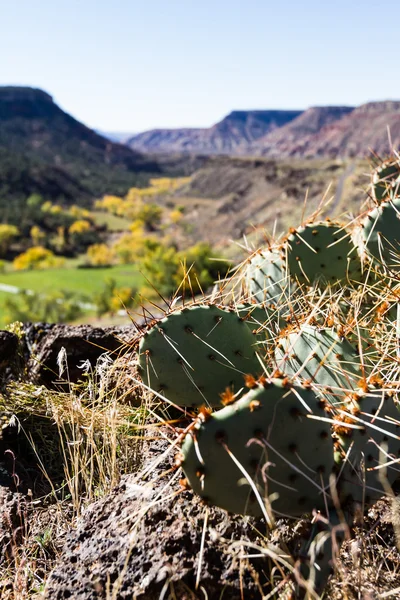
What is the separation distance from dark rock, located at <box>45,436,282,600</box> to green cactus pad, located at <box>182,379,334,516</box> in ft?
0.35

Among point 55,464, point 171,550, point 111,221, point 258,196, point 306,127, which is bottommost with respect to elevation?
point 111,221

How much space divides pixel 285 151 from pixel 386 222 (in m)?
173

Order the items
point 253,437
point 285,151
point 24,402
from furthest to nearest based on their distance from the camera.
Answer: point 285,151 < point 24,402 < point 253,437

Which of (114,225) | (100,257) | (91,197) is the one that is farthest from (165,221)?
(100,257)

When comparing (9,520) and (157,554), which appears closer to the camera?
(157,554)

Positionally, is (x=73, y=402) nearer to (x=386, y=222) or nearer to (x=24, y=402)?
(x=24, y=402)

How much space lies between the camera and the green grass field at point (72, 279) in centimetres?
4856

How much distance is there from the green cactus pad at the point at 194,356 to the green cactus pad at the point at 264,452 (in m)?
0.64

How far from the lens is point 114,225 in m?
87.9

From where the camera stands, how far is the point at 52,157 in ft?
391

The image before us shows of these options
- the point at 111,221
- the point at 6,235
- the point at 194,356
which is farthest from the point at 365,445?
the point at 111,221

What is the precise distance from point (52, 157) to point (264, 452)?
126593 millimetres

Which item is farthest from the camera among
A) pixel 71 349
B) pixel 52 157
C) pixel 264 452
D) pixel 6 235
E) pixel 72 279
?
pixel 52 157

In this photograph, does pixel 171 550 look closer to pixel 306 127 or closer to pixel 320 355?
pixel 320 355
